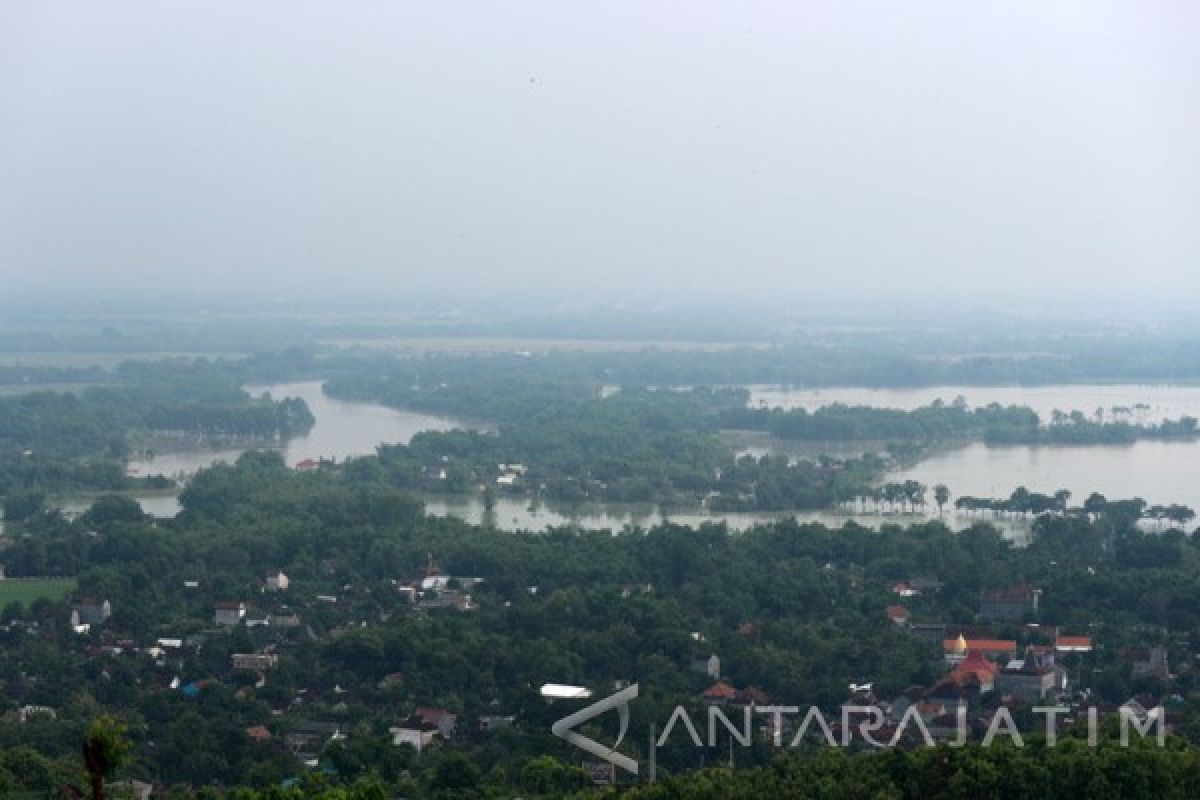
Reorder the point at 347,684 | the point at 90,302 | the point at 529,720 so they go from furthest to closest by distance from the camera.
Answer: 1. the point at 90,302
2. the point at 347,684
3. the point at 529,720

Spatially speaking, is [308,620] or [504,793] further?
[308,620]

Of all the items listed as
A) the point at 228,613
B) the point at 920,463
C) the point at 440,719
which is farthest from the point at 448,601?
the point at 920,463

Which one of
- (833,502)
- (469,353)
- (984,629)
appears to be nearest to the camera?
(984,629)

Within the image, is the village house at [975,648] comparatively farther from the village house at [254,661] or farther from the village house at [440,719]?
the village house at [254,661]

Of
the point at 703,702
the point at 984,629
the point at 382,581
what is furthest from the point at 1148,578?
the point at 382,581

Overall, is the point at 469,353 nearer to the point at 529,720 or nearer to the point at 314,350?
the point at 314,350
